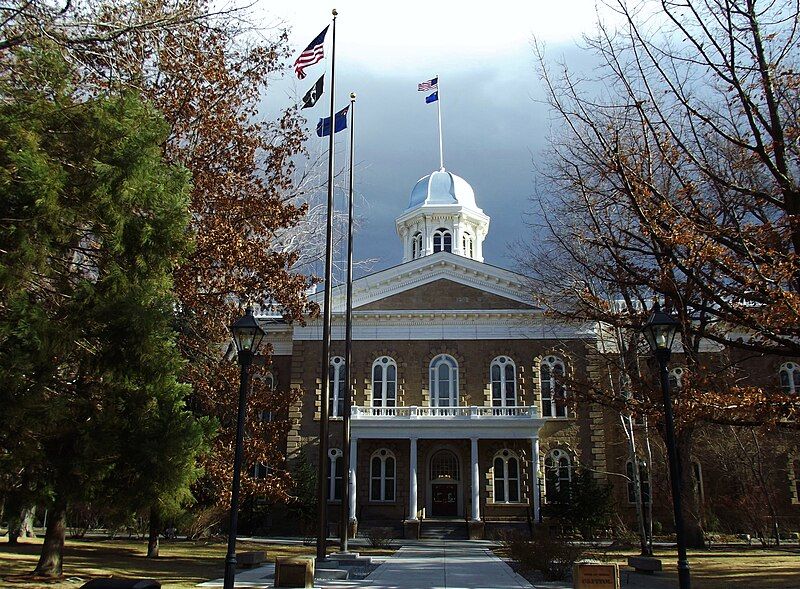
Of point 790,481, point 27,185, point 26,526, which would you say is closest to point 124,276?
point 27,185

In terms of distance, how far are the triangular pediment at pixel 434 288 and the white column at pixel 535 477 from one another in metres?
7.41

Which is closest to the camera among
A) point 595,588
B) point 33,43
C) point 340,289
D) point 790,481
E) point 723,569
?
point 33,43

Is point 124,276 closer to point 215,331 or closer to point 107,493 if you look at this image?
point 107,493

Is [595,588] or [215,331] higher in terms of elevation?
[215,331]

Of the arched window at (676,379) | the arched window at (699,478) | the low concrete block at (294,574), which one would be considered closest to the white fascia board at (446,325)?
the arched window at (676,379)

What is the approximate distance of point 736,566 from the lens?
20.1m

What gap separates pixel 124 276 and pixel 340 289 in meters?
25.0

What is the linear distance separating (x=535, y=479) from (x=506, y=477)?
2.42 m

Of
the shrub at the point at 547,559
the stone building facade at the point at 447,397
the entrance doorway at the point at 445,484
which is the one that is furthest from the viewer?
the entrance doorway at the point at 445,484

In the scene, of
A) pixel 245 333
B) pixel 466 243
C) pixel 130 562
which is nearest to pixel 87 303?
pixel 245 333

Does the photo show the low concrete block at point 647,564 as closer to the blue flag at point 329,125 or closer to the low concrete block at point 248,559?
the low concrete block at point 248,559

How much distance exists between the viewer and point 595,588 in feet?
44.9

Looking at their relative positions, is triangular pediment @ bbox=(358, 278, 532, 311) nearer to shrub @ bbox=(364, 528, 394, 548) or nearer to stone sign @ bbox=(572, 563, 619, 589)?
shrub @ bbox=(364, 528, 394, 548)

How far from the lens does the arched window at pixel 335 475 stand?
36.6 meters
